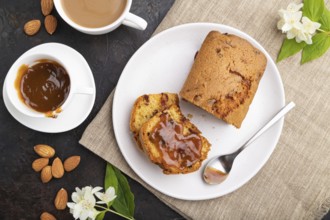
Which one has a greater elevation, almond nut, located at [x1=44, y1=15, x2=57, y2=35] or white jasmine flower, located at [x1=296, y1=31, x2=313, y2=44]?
white jasmine flower, located at [x1=296, y1=31, x2=313, y2=44]

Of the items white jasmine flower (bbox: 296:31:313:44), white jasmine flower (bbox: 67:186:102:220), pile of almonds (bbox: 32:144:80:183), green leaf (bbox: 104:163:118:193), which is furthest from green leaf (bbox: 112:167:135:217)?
white jasmine flower (bbox: 296:31:313:44)

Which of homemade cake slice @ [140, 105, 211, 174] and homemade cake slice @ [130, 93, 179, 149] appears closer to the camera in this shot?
homemade cake slice @ [140, 105, 211, 174]

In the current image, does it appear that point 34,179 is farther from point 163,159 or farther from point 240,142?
point 240,142

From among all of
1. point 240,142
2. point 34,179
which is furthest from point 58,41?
point 240,142

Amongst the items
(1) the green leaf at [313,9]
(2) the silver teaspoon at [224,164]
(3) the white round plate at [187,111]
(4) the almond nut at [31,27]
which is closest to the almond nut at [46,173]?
(3) the white round plate at [187,111]

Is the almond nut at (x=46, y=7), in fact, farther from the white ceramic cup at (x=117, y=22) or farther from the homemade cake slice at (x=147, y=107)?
the homemade cake slice at (x=147, y=107)

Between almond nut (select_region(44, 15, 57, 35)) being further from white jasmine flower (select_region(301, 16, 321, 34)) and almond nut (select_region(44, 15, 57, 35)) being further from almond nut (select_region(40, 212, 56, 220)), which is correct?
white jasmine flower (select_region(301, 16, 321, 34))
